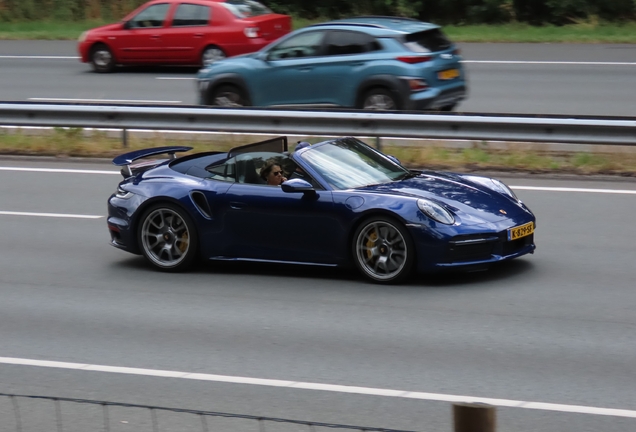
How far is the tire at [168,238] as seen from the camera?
9.30m

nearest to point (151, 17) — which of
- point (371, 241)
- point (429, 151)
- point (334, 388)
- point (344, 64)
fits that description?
point (344, 64)

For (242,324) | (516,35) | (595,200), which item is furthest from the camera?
(516,35)

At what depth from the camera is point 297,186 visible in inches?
343

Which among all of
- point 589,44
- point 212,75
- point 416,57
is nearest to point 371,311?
point 416,57

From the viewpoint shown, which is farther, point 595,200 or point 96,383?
point 595,200

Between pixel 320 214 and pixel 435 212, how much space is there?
0.99 metres

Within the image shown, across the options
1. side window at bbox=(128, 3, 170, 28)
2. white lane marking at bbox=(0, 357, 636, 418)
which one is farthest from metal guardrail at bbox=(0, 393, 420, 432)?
side window at bbox=(128, 3, 170, 28)

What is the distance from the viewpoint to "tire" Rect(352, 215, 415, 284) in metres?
8.48

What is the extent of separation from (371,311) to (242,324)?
0.99 metres

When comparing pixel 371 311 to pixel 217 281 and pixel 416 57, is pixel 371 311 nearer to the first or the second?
pixel 217 281

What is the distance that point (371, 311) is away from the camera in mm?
7934

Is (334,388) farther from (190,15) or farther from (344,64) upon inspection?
(190,15)

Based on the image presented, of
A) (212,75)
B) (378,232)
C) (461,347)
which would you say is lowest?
(461,347)

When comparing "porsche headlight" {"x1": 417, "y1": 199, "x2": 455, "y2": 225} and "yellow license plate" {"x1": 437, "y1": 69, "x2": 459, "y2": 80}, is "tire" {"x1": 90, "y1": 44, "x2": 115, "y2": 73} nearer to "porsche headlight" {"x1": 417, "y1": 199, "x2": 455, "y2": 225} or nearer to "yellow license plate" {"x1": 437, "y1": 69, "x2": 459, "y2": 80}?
"yellow license plate" {"x1": 437, "y1": 69, "x2": 459, "y2": 80}
